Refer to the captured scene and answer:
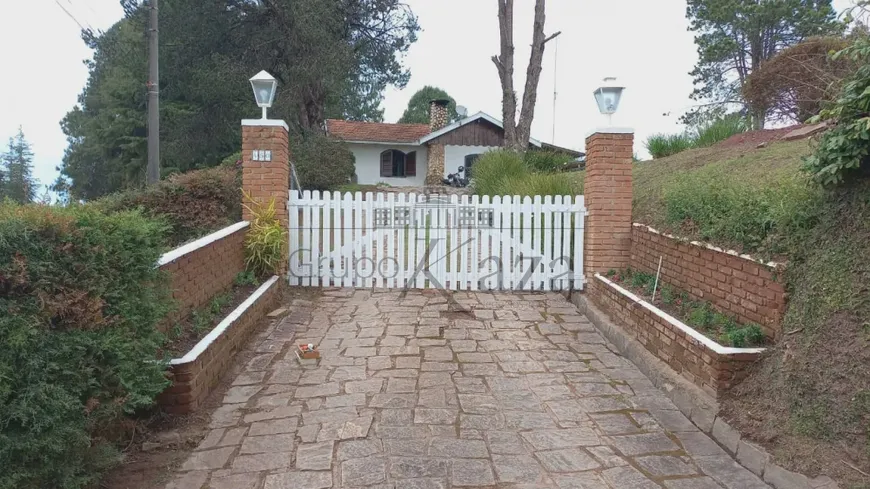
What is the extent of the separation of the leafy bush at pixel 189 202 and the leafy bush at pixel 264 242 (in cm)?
55

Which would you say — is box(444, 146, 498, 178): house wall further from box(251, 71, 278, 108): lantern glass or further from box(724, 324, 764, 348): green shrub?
box(724, 324, 764, 348): green shrub

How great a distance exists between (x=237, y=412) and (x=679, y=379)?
9.98 feet

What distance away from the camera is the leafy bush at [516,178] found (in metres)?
8.55

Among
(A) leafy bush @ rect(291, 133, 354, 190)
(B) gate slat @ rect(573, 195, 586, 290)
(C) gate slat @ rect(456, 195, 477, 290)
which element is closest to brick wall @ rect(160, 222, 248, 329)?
(C) gate slat @ rect(456, 195, 477, 290)

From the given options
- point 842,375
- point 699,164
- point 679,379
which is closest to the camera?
point 842,375

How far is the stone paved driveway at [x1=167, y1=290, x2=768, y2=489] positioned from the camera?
3018mm

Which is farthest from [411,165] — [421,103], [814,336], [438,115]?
[421,103]

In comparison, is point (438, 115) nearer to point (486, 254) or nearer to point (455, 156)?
point (455, 156)

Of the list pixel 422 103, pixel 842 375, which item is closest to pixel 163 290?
pixel 842 375

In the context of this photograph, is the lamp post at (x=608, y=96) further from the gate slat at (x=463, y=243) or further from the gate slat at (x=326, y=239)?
the gate slat at (x=326, y=239)

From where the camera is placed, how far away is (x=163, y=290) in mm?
3572

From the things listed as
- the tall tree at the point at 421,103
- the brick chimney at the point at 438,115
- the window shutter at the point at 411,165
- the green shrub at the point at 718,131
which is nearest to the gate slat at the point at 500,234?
the green shrub at the point at 718,131

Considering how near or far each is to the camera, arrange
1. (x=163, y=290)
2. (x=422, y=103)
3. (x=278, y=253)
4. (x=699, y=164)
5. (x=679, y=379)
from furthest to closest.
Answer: (x=422, y=103) < (x=699, y=164) < (x=278, y=253) < (x=679, y=379) < (x=163, y=290)

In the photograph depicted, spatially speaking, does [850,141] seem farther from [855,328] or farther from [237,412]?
[237,412]
